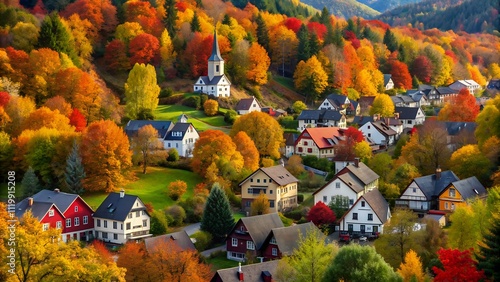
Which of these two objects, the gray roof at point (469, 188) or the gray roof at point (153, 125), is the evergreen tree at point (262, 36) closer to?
the gray roof at point (153, 125)

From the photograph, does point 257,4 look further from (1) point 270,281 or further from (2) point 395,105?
(1) point 270,281

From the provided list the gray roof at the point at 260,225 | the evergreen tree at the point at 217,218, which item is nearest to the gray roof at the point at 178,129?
the evergreen tree at the point at 217,218

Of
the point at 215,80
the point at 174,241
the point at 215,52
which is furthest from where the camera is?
the point at 215,52

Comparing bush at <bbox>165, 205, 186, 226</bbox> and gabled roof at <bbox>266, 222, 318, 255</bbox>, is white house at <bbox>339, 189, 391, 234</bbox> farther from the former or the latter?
bush at <bbox>165, 205, 186, 226</bbox>

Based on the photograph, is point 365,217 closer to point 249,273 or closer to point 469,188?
point 469,188

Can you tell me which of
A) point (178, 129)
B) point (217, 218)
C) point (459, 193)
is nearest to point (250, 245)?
point (217, 218)

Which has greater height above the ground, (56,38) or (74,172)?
(56,38)

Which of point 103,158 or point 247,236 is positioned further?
point 103,158
